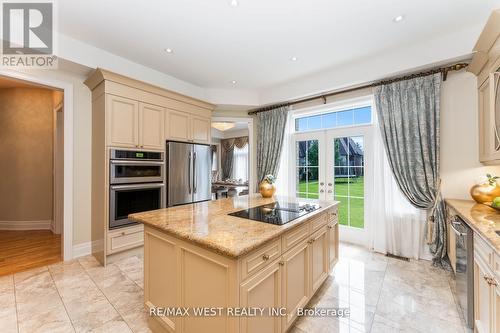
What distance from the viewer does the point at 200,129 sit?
4.01 meters

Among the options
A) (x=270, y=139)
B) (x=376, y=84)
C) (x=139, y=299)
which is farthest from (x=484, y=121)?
(x=139, y=299)

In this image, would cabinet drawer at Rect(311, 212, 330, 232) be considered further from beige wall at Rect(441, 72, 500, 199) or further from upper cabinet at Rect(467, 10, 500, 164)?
beige wall at Rect(441, 72, 500, 199)

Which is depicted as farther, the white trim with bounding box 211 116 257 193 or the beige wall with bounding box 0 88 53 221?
the white trim with bounding box 211 116 257 193

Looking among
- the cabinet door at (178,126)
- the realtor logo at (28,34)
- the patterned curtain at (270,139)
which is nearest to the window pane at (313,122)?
the patterned curtain at (270,139)

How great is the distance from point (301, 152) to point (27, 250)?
4753 mm

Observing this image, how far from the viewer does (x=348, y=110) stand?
3.76 meters

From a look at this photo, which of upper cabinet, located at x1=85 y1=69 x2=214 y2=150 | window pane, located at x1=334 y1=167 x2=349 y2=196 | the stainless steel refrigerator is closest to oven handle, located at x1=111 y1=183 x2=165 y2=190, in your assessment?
the stainless steel refrigerator

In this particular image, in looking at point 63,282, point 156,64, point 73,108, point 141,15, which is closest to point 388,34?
point 141,15

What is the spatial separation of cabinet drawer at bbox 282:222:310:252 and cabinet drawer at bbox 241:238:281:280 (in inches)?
3.6

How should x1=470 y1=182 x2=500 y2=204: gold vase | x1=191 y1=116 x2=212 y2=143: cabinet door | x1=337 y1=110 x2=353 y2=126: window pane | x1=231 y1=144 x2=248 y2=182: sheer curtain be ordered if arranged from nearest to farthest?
1. x1=470 y1=182 x2=500 y2=204: gold vase
2. x1=337 y1=110 x2=353 y2=126: window pane
3. x1=191 y1=116 x2=212 y2=143: cabinet door
4. x1=231 y1=144 x2=248 y2=182: sheer curtain

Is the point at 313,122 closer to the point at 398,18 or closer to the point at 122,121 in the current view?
the point at 398,18

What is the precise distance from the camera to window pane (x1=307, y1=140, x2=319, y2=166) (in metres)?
4.08

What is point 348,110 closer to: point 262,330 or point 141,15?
point 141,15

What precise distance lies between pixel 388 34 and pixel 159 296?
3.59 metres
